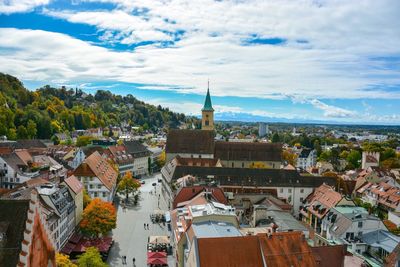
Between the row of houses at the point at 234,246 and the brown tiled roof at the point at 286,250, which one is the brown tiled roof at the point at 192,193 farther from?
the brown tiled roof at the point at 286,250

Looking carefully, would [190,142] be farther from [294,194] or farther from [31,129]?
[31,129]

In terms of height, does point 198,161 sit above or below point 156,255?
above

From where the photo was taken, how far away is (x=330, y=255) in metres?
36.5

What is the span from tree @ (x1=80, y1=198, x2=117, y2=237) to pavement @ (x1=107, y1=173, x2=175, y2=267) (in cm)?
310

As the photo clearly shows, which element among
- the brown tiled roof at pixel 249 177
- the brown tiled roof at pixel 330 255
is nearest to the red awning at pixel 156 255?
the brown tiled roof at pixel 330 255

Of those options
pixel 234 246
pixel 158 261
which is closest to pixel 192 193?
pixel 158 261

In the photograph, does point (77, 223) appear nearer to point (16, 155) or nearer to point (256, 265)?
point (16, 155)

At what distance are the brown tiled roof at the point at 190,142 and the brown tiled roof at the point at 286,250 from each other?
2334 inches

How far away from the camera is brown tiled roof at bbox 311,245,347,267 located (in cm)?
3594

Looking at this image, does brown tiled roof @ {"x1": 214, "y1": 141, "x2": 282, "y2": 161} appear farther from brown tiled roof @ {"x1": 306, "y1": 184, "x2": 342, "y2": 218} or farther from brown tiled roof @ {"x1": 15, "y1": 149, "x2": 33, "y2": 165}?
brown tiled roof @ {"x1": 15, "y1": 149, "x2": 33, "y2": 165}

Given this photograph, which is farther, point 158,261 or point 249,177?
point 249,177

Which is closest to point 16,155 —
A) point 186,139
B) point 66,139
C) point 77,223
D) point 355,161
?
point 77,223

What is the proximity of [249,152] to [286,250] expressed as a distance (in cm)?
6023

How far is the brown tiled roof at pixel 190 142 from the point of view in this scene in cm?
9481
